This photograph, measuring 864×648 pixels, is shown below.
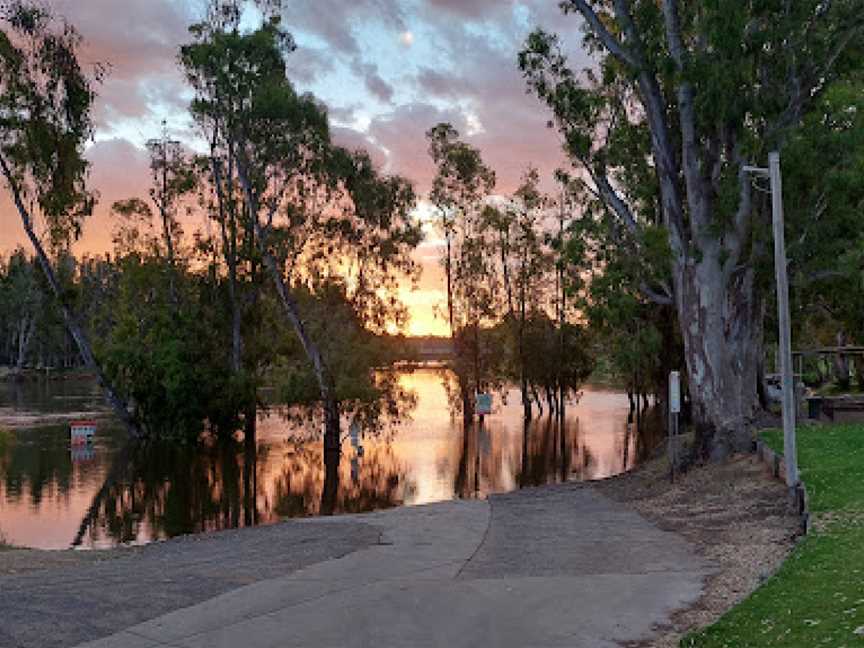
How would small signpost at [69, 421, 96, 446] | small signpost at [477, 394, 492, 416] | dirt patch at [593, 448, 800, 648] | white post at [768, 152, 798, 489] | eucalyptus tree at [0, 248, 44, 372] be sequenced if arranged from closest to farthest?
dirt patch at [593, 448, 800, 648], white post at [768, 152, 798, 489], small signpost at [69, 421, 96, 446], small signpost at [477, 394, 492, 416], eucalyptus tree at [0, 248, 44, 372]

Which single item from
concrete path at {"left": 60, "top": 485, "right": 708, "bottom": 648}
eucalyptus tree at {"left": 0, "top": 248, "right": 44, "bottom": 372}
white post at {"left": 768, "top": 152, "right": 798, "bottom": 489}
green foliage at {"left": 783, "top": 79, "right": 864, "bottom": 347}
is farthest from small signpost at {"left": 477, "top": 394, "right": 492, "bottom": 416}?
eucalyptus tree at {"left": 0, "top": 248, "right": 44, "bottom": 372}

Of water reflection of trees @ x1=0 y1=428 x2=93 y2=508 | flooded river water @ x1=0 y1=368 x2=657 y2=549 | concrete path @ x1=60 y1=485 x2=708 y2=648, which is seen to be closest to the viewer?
concrete path @ x1=60 y1=485 x2=708 y2=648

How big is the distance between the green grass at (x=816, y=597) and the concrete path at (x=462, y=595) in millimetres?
1089

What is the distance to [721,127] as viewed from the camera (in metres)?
24.9

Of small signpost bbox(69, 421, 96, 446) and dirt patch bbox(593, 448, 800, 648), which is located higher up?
small signpost bbox(69, 421, 96, 446)

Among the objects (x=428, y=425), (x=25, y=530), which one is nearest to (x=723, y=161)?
(x=25, y=530)

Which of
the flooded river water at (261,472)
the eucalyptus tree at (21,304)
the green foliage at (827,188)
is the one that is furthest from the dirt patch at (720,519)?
the eucalyptus tree at (21,304)

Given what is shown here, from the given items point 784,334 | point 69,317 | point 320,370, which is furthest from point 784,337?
point 69,317

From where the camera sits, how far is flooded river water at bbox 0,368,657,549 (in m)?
26.4

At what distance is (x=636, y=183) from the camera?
36.1 meters

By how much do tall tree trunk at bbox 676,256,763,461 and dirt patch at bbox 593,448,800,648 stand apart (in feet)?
2.99

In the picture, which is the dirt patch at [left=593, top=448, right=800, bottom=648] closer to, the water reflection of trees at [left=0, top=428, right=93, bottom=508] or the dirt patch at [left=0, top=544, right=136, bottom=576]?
the dirt patch at [left=0, top=544, right=136, bottom=576]

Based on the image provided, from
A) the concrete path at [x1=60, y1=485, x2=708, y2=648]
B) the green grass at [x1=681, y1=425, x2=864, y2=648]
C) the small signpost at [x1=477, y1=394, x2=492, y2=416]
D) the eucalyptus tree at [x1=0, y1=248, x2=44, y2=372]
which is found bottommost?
the concrete path at [x1=60, y1=485, x2=708, y2=648]

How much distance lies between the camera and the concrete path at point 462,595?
10.2m
